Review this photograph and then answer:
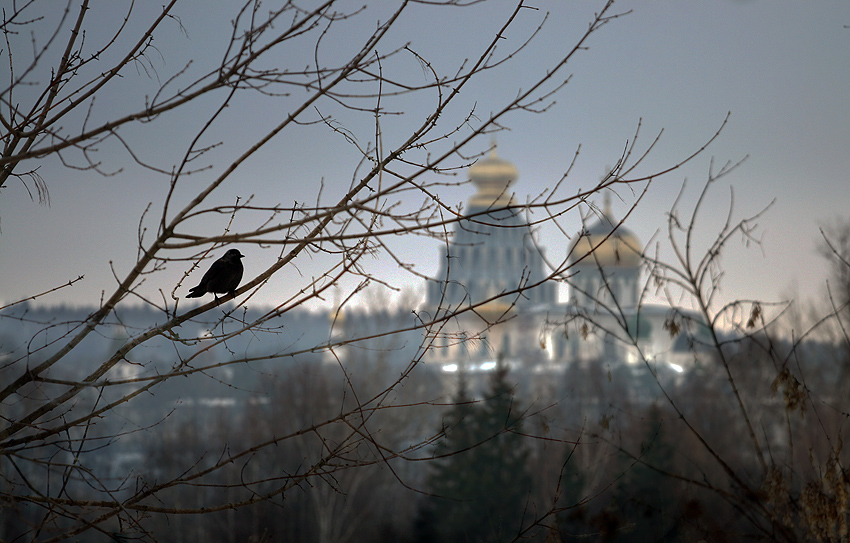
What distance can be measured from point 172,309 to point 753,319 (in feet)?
8.45

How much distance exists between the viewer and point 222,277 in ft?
11.9

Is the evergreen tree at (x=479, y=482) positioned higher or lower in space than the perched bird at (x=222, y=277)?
lower

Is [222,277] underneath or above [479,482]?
above

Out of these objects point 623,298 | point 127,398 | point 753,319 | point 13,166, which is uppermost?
point 623,298

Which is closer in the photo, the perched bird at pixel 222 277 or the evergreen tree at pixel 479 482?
the perched bird at pixel 222 277

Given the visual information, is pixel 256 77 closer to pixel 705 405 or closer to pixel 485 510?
pixel 485 510

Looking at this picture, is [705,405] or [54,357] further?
[705,405]

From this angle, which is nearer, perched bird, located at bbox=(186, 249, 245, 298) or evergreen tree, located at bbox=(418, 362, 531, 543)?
perched bird, located at bbox=(186, 249, 245, 298)

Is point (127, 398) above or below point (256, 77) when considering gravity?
below

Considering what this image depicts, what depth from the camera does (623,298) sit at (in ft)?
219

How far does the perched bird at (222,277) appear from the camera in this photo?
3611 mm

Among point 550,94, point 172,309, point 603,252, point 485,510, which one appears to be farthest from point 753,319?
point 603,252

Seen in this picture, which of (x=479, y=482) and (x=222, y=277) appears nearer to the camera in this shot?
(x=222, y=277)

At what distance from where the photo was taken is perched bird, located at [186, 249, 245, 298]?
361 cm
